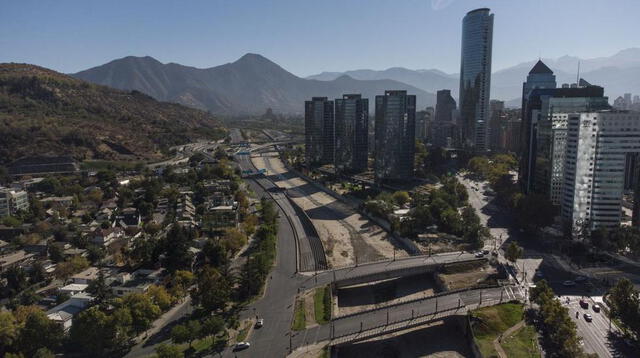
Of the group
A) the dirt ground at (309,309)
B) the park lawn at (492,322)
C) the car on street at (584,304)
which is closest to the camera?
the park lawn at (492,322)

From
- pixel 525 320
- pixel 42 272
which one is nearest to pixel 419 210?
pixel 525 320

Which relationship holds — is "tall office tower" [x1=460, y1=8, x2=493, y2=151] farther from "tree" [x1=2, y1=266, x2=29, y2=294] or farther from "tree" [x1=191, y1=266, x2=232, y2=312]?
"tree" [x1=2, y1=266, x2=29, y2=294]

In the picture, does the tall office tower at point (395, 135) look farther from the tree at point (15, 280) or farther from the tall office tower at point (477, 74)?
the tree at point (15, 280)

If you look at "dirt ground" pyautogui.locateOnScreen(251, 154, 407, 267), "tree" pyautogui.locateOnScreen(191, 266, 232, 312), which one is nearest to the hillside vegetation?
"dirt ground" pyautogui.locateOnScreen(251, 154, 407, 267)

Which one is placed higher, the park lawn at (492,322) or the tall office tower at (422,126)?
the tall office tower at (422,126)

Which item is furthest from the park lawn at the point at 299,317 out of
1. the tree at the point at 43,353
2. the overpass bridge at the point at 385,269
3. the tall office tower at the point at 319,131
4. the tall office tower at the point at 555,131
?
the tall office tower at the point at 319,131
